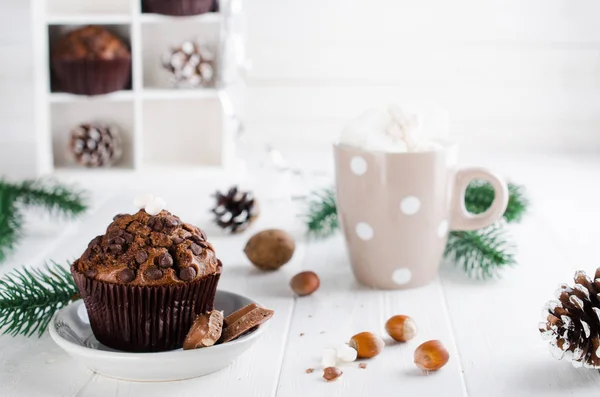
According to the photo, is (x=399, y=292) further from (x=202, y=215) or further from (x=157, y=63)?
(x=157, y=63)

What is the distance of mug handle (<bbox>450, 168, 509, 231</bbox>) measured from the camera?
1167 mm

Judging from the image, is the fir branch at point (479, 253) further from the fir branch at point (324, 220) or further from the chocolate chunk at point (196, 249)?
the chocolate chunk at point (196, 249)

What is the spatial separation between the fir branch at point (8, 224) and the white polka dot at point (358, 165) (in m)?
0.58

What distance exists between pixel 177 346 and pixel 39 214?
2.57 feet

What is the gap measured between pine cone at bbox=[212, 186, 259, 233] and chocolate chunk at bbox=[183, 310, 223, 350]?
2.06ft

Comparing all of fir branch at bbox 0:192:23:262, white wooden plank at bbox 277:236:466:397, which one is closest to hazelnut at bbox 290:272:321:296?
white wooden plank at bbox 277:236:466:397

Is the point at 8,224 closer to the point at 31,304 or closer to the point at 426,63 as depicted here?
the point at 31,304

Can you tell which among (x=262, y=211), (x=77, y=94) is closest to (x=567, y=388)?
(x=262, y=211)

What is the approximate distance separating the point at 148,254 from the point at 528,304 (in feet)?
1.74

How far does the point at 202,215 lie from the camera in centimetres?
165

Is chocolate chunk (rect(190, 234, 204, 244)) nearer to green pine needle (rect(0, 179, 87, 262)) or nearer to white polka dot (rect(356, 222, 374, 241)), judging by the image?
white polka dot (rect(356, 222, 374, 241))

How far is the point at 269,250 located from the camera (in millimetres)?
1267

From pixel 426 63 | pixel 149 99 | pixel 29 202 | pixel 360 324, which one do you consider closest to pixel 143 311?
pixel 360 324

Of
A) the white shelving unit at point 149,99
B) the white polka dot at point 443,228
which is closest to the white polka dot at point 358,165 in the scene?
the white polka dot at point 443,228
